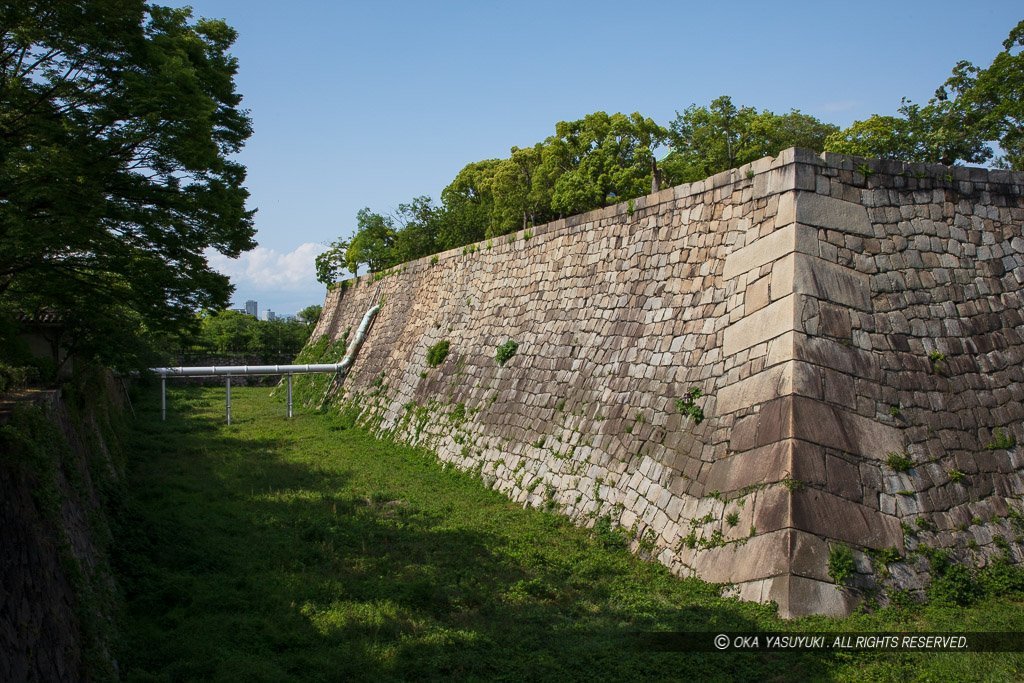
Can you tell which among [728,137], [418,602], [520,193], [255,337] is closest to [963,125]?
[728,137]

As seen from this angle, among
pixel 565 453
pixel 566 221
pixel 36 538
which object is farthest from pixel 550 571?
pixel 566 221

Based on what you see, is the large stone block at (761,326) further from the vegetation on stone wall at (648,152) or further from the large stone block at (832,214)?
the vegetation on stone wall at (648,152)

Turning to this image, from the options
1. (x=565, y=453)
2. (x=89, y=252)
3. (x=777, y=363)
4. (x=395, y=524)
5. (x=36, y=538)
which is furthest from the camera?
(x=565, y=453)

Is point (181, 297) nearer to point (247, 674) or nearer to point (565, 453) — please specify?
point (247, 674)

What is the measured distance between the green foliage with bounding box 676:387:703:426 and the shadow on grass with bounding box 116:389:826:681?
1.92 metres

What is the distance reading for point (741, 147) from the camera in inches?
1149

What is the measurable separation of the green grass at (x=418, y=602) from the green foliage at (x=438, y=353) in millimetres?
5260

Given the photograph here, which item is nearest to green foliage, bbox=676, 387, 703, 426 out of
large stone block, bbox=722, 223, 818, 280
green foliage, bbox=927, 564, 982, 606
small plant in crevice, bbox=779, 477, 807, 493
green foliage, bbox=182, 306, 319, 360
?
large stone block, bbox=722, 223, 818, 280

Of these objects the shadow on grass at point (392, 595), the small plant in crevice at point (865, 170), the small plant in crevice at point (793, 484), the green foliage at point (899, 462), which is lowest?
the shadow on grass at point (392, 595)

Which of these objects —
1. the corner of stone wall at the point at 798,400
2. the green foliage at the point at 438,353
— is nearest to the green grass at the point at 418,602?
the corner of stone wall at the point at 798,400

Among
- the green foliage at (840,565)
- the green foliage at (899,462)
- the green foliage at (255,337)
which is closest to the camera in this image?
the green foliage at (840,565)

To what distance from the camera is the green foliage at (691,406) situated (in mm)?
8242

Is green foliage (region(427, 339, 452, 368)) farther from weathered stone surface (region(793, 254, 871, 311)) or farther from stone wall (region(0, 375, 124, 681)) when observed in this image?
weathered stone surface (region(793, 254, 871, 311))

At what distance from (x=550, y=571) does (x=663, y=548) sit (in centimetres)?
139
